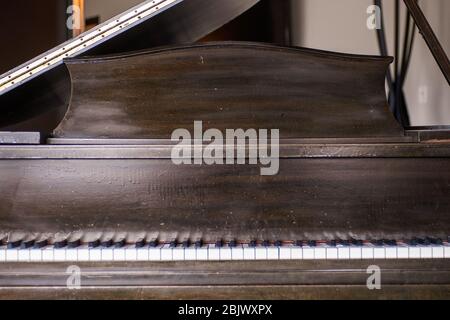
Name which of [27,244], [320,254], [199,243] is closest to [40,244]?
[27,244]

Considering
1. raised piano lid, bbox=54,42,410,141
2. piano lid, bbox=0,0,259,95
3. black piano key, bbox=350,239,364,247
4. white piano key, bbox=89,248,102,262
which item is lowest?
white piano key, bbox=89,248,102,262

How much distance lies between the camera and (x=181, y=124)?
193 cm

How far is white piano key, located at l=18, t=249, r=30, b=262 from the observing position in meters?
1.71

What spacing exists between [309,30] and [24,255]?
8.98 ft

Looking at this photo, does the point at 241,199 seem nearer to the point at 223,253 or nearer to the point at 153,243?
the point at 223,253

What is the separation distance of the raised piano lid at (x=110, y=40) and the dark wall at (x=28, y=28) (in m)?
1.16

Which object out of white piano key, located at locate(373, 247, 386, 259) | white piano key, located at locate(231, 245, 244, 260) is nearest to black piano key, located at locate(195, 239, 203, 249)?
white piano key, located at locate(231, 245, 244, 260)

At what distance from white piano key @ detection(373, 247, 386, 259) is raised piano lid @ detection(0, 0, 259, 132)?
141 cm

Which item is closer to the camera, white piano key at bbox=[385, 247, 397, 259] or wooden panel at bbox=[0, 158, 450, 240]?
white piano key at bbox=[385, 247, 397, 259]

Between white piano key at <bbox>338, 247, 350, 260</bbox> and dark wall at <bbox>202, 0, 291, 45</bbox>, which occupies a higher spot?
dark wall at <bbox>202, 0, 291, 45</bbox>

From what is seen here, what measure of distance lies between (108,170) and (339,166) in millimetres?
986

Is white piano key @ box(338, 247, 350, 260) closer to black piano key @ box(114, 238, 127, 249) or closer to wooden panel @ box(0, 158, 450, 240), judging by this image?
wooden panel @ box(0, 158, 450, 240)

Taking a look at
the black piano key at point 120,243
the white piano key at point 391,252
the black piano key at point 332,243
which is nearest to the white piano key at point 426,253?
the white piano key at point 391,252

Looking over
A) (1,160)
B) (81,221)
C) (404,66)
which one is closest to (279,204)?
(81,221)
